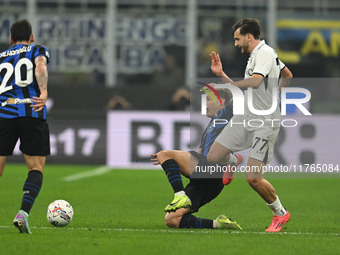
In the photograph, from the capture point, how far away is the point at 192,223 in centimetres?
930

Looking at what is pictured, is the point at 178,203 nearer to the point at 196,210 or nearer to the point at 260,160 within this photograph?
the point at 196,210

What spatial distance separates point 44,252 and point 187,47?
58.1ft

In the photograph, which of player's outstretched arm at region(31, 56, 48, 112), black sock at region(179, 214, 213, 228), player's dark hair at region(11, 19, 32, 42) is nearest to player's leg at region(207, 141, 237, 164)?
black sock at region(179, 214, 213, 228)

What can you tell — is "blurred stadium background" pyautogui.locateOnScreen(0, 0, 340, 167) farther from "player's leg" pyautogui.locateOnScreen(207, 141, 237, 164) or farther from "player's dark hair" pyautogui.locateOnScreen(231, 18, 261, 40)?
"player's dark hair" pyautogui.locateOnScreen(231, 18, 261, 40)

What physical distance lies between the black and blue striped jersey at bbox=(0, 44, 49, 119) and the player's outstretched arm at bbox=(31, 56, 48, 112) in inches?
2.1

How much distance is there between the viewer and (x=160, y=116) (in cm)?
1969

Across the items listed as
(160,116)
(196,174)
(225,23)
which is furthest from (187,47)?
(196,174)

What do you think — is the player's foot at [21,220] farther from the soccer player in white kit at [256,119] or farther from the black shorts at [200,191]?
the soccer player in white kit at [256,119]

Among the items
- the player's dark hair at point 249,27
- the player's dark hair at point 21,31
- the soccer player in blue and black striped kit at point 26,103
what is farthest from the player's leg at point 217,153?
the player's dark hair at point 21,31

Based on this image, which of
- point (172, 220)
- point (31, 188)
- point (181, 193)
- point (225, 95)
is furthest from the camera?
point (225, 95)

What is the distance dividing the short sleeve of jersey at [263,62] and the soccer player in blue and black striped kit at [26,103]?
2091 millimetres

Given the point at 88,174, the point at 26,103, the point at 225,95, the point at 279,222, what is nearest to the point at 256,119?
the point at 225,95

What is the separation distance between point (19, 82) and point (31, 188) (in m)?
1.04

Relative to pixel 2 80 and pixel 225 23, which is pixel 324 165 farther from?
pixel 2 80
